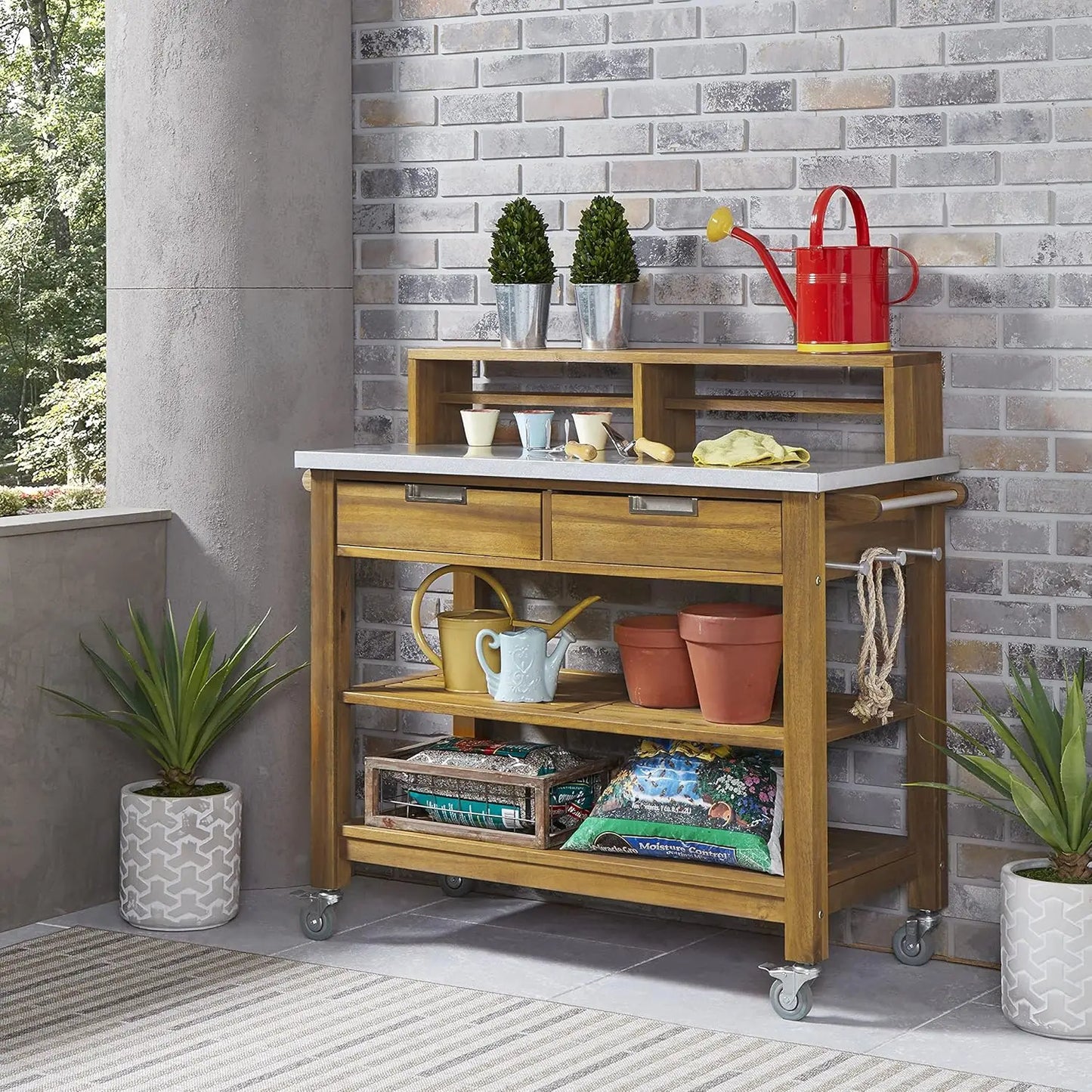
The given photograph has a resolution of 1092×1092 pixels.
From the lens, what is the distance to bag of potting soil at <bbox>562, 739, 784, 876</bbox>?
3.20m

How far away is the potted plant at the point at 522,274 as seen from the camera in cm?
363

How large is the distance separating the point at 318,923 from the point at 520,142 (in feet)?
5.62

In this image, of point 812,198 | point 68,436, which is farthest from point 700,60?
point 68,436

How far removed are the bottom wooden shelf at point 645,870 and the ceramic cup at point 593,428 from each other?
788mm

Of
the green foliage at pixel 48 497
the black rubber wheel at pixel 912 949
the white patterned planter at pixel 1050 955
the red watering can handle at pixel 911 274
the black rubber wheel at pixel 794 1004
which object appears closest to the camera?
the white patterned planter at pixel 1050 955

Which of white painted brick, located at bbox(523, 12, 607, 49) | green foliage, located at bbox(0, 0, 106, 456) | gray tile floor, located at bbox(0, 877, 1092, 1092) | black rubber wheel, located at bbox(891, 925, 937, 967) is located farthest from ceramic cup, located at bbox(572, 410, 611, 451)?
green foliage, located at bbox(0, 0, 106, 456)

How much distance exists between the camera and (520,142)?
388 cm

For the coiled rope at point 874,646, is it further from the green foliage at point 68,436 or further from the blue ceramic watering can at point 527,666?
the green foliage at point 68,436

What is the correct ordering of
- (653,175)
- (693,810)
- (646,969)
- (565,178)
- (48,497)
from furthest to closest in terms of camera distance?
(48,497) < (565,178) < (653,175) < (646,969) < (693,810)

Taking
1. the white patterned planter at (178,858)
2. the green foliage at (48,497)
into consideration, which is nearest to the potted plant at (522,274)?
the white patterned planter at (178,858)

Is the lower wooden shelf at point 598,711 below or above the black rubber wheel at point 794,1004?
above

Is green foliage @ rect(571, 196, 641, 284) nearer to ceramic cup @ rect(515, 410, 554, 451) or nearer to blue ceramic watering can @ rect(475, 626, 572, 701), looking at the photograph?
ceramic cup @ rect(515, 410, 554, 451)

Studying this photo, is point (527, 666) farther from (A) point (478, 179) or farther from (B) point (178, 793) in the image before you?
(A) point (478, 179)

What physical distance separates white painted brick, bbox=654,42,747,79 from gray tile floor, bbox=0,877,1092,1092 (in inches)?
69.7
